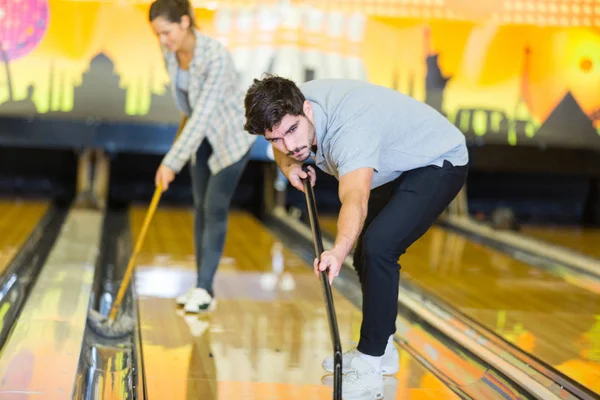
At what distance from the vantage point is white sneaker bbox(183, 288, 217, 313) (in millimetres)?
3383

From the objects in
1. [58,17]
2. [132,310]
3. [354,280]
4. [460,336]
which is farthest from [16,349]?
[58,17]

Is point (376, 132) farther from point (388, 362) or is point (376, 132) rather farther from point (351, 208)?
point (388, 362)

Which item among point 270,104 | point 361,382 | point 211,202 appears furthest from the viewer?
point 211,202

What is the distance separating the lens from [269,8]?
6.39 m

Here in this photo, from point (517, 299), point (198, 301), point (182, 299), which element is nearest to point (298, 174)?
point (198, 301)

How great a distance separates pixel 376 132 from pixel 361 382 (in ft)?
2.16

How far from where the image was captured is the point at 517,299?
4020mm

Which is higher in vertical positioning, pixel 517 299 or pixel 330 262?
pixel 330 262

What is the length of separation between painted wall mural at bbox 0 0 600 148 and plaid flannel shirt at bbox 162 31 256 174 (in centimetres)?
292

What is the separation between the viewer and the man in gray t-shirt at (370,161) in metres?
2.19

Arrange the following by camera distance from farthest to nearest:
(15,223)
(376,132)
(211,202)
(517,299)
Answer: (15,223)
(517,299)
(211,202)
(376,132)

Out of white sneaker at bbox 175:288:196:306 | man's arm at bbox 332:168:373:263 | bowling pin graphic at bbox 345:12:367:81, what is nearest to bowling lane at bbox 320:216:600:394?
man's arm at bbox 332:168:373:263

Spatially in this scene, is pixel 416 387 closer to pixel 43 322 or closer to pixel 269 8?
pixel 43 322

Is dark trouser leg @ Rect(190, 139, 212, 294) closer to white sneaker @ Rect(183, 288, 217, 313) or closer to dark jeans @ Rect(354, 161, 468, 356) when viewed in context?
white sneaker @ Rect(183, 288, 217, 313)
